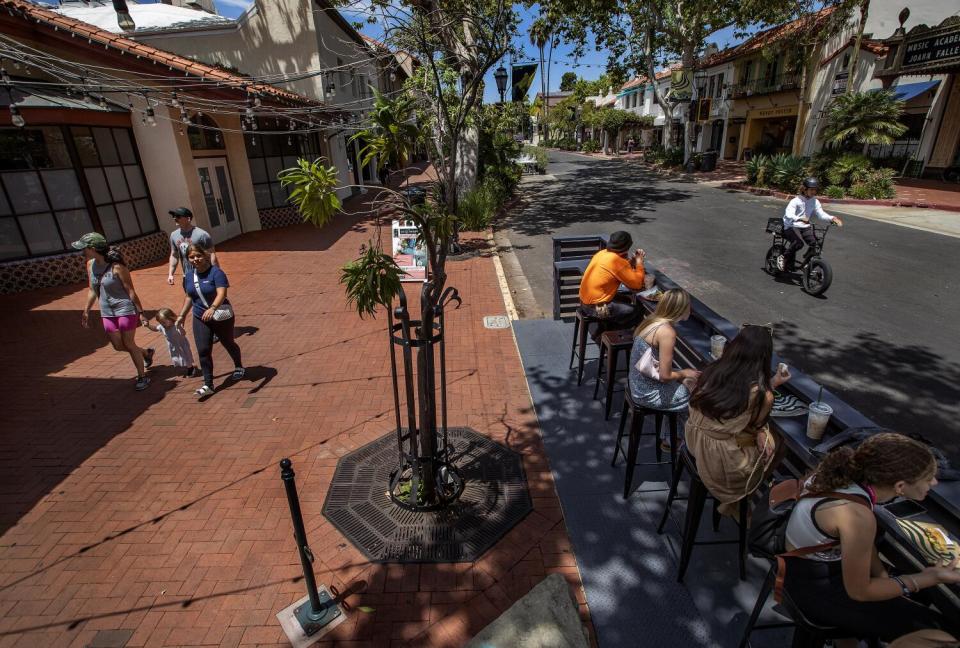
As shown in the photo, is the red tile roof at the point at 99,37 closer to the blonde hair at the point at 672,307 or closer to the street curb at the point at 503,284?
the street curb at the point at 503,284

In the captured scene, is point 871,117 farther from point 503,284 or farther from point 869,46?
point 503,284

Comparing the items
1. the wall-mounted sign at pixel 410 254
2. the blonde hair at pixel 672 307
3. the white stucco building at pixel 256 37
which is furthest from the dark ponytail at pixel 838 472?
the white stucco building at pixel 256 37

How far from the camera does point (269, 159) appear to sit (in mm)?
15969

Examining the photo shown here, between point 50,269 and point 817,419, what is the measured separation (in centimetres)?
1315

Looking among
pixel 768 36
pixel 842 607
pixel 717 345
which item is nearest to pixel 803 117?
pixel 768 36

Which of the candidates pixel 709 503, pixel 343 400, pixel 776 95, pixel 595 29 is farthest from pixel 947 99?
pixel 343 400

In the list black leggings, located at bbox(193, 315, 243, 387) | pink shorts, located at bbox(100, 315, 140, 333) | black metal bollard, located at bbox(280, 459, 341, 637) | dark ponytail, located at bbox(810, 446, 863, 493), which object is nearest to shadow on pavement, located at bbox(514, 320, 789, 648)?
dark ponytail, located at bbox(810, 446, 863, 493)

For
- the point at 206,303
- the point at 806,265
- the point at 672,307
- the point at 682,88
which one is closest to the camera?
the point at 672,307

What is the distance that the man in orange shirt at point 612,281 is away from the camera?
17.5ft

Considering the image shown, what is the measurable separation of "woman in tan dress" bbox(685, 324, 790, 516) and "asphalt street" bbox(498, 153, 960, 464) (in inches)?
122

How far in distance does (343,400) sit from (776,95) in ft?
116

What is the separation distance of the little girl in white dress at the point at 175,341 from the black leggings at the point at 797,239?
10.1 metres

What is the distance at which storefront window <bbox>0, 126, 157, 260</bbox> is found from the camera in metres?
9.34

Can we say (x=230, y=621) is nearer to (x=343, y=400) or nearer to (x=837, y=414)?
(x=343, y=400)
